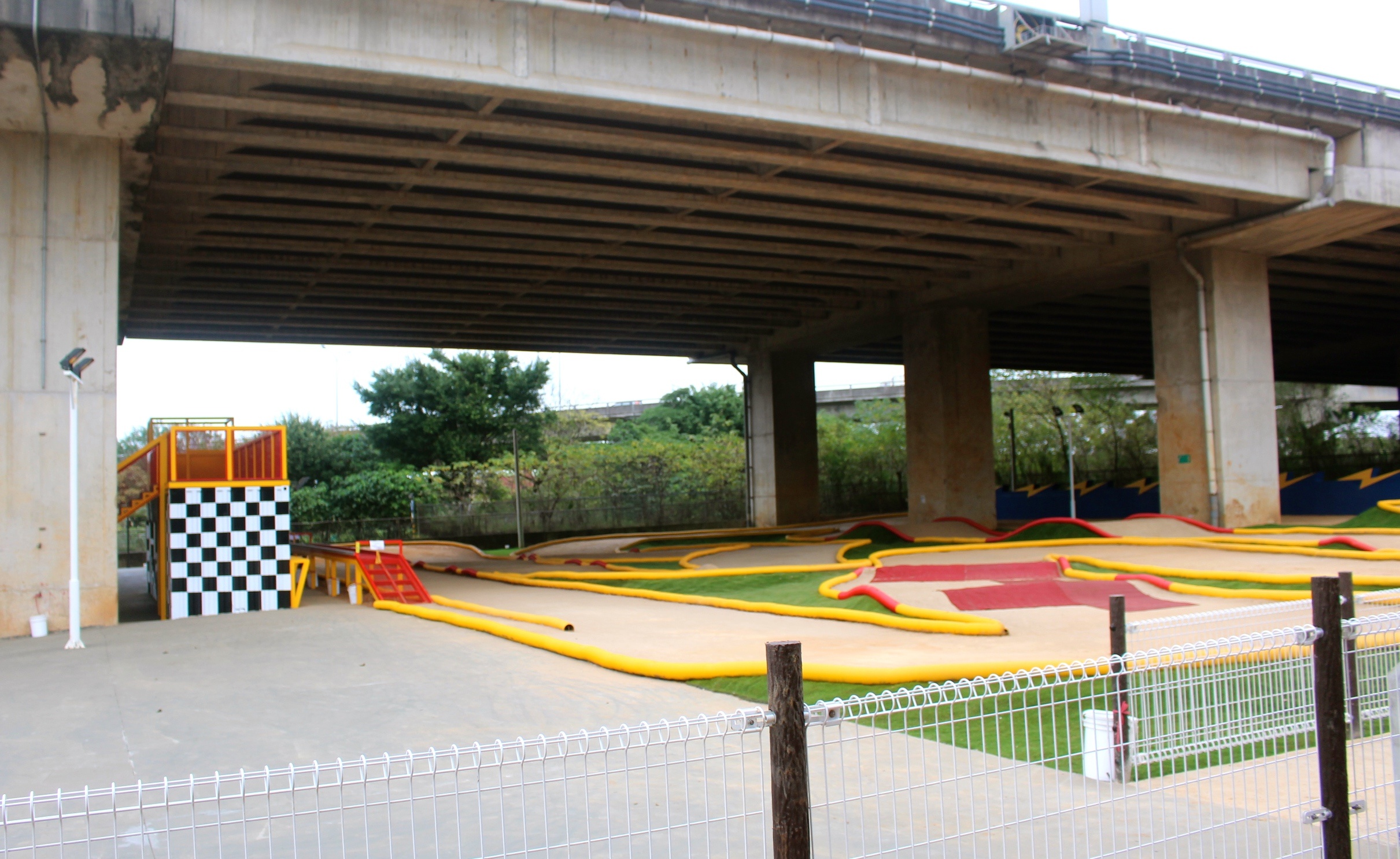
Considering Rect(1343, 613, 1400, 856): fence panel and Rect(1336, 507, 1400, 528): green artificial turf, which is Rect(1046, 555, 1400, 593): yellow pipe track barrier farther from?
Rect(1336, 507, 1400, 528): green artificial turf

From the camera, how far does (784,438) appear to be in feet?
106

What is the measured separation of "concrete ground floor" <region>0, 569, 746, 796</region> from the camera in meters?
5.77

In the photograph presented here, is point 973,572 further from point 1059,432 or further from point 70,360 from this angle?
point 1059,432

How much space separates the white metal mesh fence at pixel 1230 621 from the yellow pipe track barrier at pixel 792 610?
1978mm

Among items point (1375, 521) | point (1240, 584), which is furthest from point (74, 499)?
point (1375, 521)

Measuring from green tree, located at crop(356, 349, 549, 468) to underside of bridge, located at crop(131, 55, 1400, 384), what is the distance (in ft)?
26.2

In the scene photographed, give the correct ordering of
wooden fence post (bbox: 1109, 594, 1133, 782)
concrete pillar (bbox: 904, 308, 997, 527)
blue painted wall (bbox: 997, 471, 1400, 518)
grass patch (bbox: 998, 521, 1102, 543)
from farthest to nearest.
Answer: concrete pillar (bbox: 904, 308, 997, 527), blue painted wall (bbox: 997, 471, 1400, 518), grass patch (bbox: 998, 521, 1102, 543), wooden fence post (bbox: 1109, 594, 1133, 782)

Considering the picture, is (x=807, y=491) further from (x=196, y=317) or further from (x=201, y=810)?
(x=201, y=810)

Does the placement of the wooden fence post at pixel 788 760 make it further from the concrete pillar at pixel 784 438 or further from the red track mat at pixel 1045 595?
the concrete pillar at pixel 784 438

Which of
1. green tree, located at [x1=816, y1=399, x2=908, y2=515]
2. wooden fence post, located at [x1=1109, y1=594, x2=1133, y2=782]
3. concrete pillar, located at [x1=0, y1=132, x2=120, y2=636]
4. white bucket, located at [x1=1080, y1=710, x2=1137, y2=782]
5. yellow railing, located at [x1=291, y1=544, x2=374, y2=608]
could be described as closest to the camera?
wooden fence post, located at [x1=1109, y1=594, x2=1133, y2=782]

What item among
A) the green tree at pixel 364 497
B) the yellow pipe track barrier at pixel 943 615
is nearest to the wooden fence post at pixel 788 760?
the yellow pipe track barrier at pixel 943 615

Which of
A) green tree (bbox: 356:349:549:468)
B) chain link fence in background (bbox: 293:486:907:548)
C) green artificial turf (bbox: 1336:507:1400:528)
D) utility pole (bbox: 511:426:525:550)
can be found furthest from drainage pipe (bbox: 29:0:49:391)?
green tree (bbox: 356:349:549:468)

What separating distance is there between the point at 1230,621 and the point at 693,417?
50077 millimetres

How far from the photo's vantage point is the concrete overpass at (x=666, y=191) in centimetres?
1154
